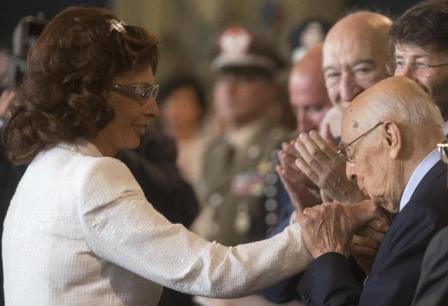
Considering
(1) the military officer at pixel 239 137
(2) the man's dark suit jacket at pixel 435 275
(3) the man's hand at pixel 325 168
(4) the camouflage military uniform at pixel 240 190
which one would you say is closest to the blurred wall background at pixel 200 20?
(1) the military officer at pixel 239 137

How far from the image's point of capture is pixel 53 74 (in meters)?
3.21

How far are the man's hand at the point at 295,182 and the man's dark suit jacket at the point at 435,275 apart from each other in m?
1.17

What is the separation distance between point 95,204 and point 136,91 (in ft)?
1.20

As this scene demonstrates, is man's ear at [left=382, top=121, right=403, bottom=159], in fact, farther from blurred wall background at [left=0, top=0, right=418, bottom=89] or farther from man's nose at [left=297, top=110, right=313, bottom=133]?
blurred wall background at [left=0, top=0, right=418, bottom=89]

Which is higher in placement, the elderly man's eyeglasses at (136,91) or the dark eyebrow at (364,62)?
the elderly man's eyeglasses at (136,91)

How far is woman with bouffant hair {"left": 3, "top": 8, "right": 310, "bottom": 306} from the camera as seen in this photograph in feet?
10.2

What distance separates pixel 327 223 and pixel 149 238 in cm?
48

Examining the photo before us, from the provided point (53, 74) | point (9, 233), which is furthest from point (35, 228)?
point (53, 74)

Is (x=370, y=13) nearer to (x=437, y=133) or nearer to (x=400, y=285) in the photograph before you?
(x=437, y=133)

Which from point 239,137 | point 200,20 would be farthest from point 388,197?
point 200,20

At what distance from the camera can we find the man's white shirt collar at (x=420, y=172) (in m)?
3.08

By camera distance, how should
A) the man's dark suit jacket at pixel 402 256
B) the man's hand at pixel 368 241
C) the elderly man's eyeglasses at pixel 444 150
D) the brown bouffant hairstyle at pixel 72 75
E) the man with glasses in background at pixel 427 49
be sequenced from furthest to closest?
the man with glasses in background at pixel 427 49
the man's hand at pixel 368 241
the brown bouffant hairstyle at pixel 72 75
the man's dark suit jacket at pixel 402 256
the elderly man's eyeglasses at pixel 444 150

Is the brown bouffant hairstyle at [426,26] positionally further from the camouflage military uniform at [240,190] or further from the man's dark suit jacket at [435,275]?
the camouflage military uniform at [240,190]

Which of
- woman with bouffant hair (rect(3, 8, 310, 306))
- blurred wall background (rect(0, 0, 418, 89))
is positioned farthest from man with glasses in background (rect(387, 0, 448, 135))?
blurred wall background (rect(0, 0, 418, 89))
